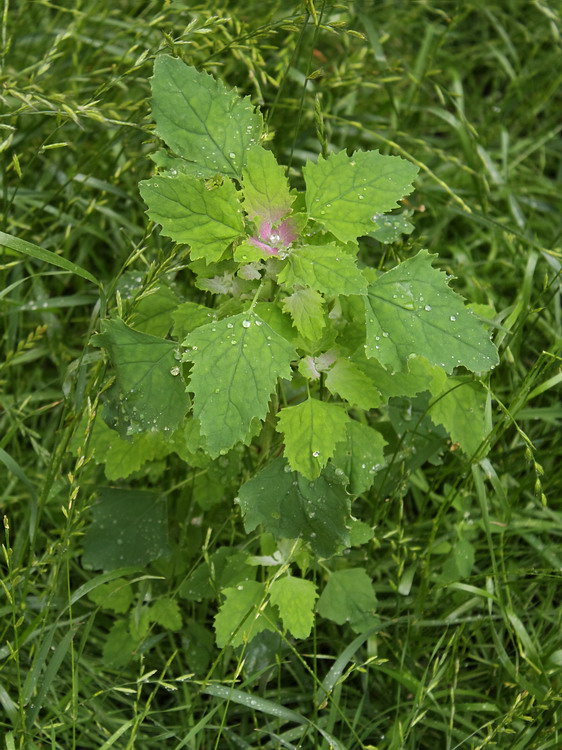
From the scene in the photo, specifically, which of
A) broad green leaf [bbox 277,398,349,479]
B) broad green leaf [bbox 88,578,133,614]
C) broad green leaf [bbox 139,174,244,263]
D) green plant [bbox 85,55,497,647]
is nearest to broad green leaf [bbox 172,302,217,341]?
green plant [bbox 85,55,497,647]

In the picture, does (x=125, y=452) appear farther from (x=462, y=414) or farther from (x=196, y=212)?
(x=462, y=414)

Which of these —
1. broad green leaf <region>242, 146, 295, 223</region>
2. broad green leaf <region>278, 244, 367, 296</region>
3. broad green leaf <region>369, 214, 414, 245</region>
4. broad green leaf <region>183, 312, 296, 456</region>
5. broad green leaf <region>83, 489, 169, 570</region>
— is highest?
broad green leaf <region>242, 146, 295, 223</region>

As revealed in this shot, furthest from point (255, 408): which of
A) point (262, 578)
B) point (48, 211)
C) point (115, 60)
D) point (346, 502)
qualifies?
point (115, 60)

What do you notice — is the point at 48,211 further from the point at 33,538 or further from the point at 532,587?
the point at 532,587

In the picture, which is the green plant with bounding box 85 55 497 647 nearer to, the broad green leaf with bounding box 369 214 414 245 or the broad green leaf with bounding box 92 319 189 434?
the broad green leaf with bounding box 92 319 189 434

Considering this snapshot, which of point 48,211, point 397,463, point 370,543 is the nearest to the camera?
point 397,463

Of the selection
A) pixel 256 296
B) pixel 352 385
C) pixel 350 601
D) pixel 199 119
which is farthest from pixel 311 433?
pixel 199 119

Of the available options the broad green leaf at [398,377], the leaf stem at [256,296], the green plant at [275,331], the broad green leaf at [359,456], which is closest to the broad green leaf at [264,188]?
the green plant at [275,331]
